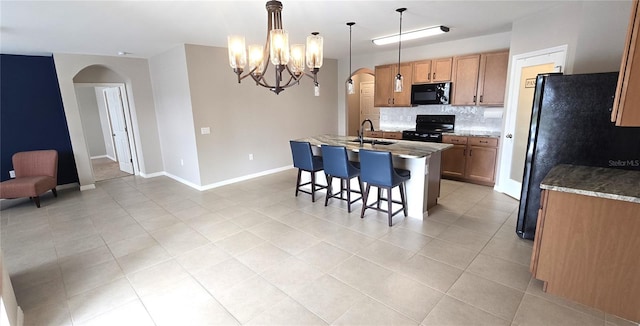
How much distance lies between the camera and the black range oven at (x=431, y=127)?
532 centimetres

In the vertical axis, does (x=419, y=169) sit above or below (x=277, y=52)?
below

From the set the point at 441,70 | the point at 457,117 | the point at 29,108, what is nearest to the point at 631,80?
the point at 441,70

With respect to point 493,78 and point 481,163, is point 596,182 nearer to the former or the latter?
point 481,163

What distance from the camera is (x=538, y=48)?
3.66 m

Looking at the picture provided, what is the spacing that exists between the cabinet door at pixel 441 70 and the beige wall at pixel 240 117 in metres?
2.56

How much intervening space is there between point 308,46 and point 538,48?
3.09 meters

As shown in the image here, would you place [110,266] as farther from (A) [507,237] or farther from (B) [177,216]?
(A) [507,237]

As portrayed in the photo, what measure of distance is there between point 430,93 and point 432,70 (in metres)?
0.42

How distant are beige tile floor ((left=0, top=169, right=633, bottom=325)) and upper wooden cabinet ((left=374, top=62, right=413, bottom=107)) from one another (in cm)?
234

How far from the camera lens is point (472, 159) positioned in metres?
4.93

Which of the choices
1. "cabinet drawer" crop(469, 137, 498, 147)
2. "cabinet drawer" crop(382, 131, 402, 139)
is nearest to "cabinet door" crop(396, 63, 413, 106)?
"cabinet drawer" crop(382, 131, 402, 139)

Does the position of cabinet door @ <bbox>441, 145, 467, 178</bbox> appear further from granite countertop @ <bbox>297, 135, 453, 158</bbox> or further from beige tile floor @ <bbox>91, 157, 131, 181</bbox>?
beige tile floor @ <bbox>91, 157, 131, 181</bbox>

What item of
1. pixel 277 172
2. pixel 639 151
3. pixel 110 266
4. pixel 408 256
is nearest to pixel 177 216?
pixel 110 266

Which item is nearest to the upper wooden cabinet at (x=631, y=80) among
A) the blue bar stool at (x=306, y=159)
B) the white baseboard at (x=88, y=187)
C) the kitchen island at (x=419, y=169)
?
the kitchen island at (x=419, y=169)
